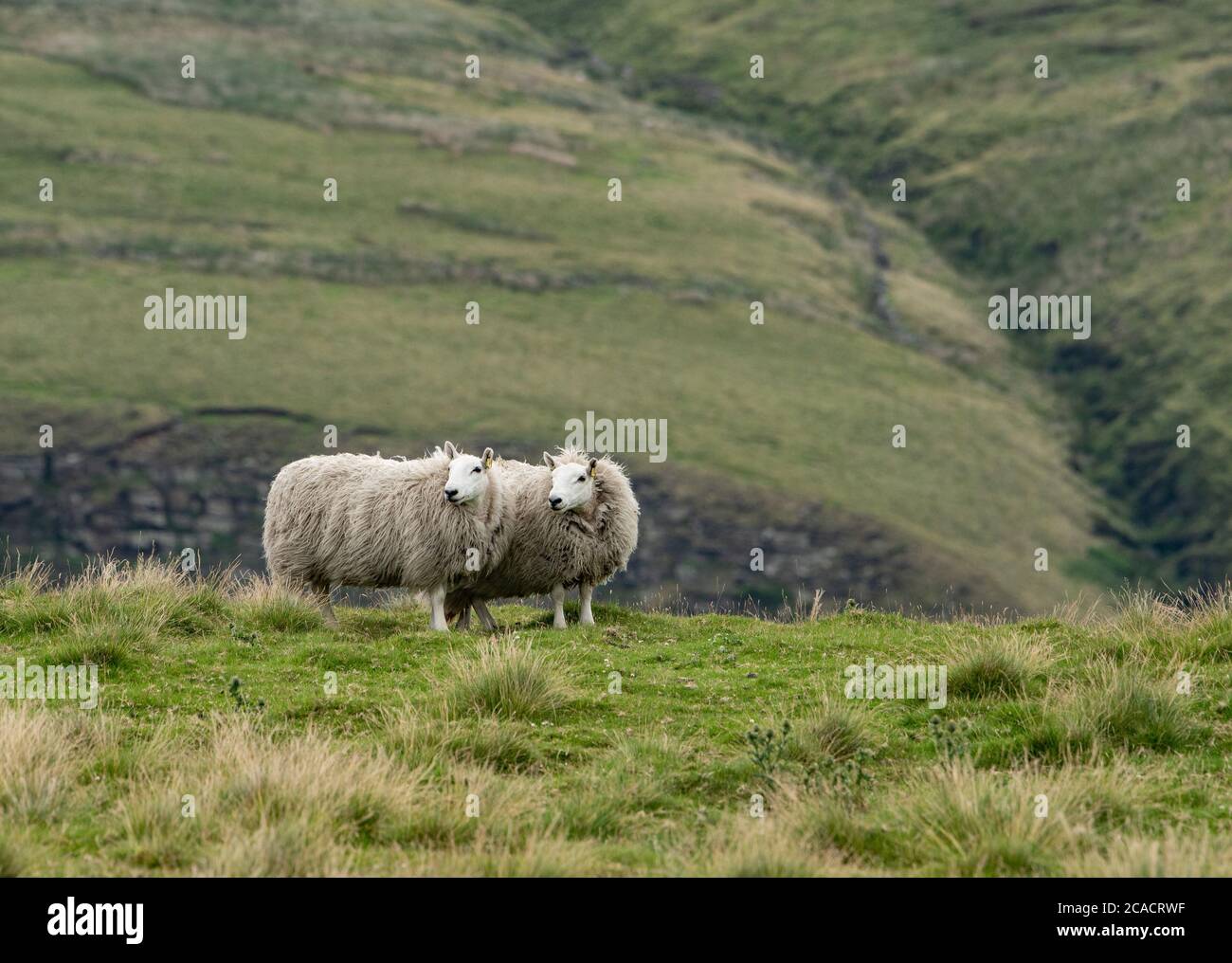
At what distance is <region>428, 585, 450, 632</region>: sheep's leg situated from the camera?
57.7 ft

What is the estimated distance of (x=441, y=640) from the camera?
1595 cm

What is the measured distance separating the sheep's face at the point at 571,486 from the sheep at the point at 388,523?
2.49 ft

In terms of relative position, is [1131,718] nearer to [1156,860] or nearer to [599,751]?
[1156,860]

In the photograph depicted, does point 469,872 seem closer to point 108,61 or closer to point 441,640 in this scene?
point 441,640

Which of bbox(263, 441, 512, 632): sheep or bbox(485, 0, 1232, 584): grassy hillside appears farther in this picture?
bbox(485, 0, 1232, 584): grassy hillside

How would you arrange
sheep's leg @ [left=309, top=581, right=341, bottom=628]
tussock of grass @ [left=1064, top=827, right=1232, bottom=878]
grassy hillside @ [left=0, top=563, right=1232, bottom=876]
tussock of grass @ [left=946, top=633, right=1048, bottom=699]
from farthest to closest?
sheep's leg @ [left=309, top=581, right=341, bottom=628]
tussock of grass @ [left=946, top=633, right=1048, bottom=699]
grassy hillside @ [left=0, top=563, right=1232, bottom=876]
tussock of grass @ [left=1064, top=827, right=1232, bottom=878]

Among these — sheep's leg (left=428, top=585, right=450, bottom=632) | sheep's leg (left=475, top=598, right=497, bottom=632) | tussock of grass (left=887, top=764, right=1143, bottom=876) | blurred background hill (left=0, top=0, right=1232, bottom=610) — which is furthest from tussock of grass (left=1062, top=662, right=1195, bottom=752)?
blurred background hill (left=0, top=0, right=1232, bottom=610)

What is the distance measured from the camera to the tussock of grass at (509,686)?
12.6 m

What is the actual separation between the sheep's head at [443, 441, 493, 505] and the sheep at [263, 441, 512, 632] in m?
0.01

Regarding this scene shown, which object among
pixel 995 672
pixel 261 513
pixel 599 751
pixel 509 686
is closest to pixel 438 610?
pixel 509 686

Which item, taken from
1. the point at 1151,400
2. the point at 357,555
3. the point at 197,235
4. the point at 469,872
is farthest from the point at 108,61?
the point at 469,872

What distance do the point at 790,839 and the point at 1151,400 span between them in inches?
5856

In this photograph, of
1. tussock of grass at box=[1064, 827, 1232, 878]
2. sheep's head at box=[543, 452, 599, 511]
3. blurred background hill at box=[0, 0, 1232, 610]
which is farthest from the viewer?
blurred background hill at box=[0, 0, 1232, 610]

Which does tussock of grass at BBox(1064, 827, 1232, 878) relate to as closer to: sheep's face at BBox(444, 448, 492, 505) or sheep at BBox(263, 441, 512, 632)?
sheep at BBox(263, 441, 512, 632)
